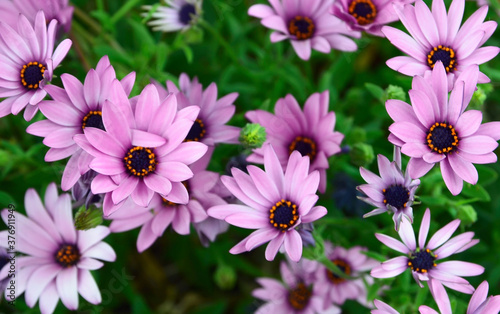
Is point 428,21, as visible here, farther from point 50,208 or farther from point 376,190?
point 50,208

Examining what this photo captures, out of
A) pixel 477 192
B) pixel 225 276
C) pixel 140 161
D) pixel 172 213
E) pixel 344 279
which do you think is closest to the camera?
pixel 140 161

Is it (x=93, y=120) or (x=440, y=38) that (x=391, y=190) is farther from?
(x=93, y=120)

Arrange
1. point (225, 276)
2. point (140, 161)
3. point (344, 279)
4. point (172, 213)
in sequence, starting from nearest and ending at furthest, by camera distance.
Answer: point (140, 161) → point (172, 213) → point (344, 279) → point (225, 276)

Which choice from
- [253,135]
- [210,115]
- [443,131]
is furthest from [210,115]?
[443,131]

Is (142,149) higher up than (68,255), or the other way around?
(142,149)

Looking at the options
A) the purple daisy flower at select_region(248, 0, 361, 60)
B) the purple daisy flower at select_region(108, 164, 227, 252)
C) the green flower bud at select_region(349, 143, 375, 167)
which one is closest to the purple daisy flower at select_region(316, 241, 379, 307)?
the green flower bud at select_region(349, 143, 375, 167)

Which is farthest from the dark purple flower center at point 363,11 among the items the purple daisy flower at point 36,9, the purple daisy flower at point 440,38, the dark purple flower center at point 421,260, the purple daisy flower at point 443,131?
the purple daisy flower at point 36,9

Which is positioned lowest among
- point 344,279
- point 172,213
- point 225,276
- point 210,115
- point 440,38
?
point 225,276

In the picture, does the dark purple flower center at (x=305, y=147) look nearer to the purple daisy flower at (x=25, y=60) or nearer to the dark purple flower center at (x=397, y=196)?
the dark purple flower center at (x=397, y=196)

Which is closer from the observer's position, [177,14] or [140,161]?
[140,161]
